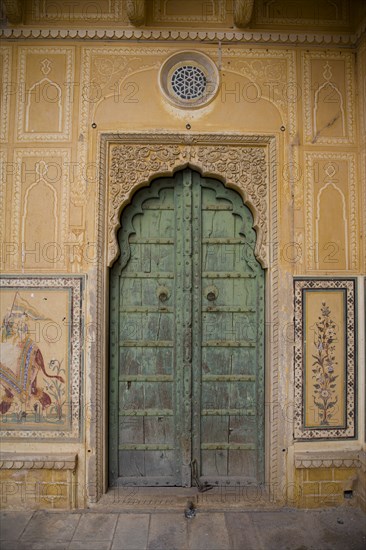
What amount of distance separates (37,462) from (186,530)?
115 cm

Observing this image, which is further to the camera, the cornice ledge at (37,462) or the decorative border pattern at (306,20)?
the decorative border pattern at (306,20)

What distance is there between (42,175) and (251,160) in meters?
1.59

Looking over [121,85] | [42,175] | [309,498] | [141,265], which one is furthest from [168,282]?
[309,498]

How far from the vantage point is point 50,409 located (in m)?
3.25

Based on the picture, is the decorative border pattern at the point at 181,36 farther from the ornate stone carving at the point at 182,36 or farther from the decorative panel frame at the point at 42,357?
the decorative panel frame at the point at 42,357

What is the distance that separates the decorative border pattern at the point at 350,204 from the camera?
10.9ft

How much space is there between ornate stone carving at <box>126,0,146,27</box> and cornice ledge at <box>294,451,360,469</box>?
11.3ft

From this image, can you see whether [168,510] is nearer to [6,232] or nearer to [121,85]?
[6,232]

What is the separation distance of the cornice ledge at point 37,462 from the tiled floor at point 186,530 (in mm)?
324

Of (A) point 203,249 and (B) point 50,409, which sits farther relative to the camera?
(A) point 203,249

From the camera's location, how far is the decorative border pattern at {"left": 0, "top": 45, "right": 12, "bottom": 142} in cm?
333

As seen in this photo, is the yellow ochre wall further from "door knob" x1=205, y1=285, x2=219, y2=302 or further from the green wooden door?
"door knob" x1=205, y1=285, x2=219, y2=302

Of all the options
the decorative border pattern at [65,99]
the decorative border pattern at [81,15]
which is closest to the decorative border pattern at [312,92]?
the decorative border pattern at [81,15]

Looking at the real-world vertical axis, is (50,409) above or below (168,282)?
below
